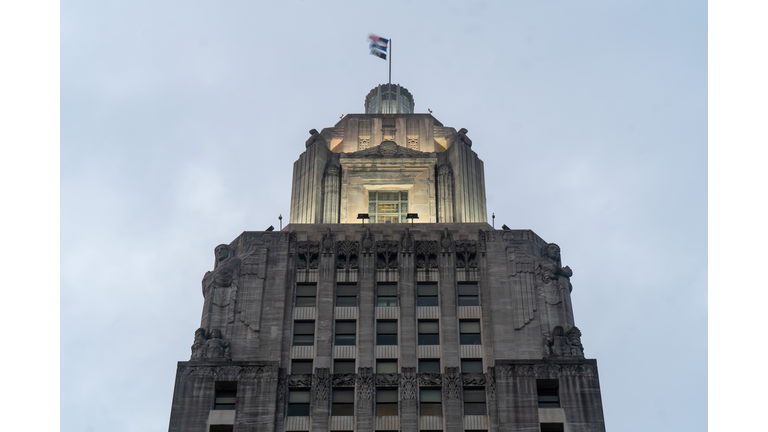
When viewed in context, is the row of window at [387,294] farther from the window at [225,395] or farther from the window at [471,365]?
the window at [225,395]

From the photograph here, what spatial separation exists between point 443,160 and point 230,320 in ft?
82.3

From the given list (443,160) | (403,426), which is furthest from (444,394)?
(443,160)

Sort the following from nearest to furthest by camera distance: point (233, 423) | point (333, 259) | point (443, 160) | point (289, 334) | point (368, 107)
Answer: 1. point (233, 423)
2. point (289, 334)
3. point (333, 259)
4. point (443, 160)
5. point (368, 107)

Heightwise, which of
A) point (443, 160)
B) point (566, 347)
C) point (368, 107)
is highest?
point (368, 107)

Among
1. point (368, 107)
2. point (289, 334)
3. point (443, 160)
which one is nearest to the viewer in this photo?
point (289, 334)

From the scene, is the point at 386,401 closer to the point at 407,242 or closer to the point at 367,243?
the point at 367,243

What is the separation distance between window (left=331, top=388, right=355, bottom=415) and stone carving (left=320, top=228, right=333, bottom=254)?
11.6 meters

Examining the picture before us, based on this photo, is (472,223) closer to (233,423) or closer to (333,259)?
(333,259)

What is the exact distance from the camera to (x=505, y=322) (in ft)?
227

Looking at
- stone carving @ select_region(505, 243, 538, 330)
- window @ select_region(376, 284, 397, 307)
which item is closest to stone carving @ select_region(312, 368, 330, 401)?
window @ select_region(376, 284, 397, 307)

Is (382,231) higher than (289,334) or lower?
higher

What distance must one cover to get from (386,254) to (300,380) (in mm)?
12193

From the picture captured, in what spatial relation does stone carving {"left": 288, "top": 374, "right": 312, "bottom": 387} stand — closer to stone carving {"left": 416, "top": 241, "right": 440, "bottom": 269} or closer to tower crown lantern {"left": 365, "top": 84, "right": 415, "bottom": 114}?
stone carving {"left": 416, "top": 241, "right": 440, "bottom": 269}

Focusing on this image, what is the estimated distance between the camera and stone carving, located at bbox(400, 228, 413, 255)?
243ft
